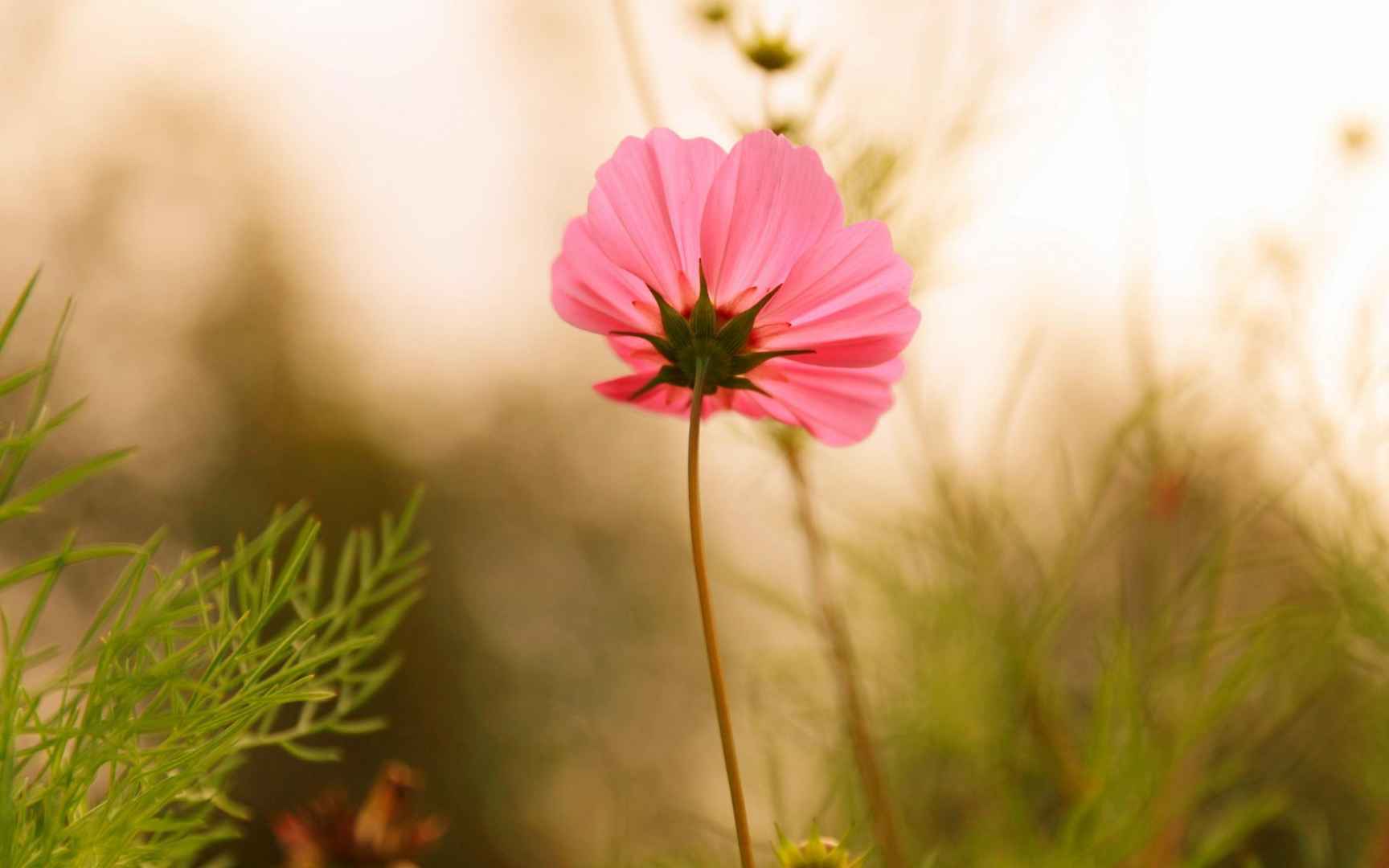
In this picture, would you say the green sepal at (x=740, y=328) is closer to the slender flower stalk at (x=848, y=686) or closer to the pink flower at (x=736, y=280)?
the pink flower at (x=736, y=280)

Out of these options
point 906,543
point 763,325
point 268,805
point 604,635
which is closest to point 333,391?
point 268,805

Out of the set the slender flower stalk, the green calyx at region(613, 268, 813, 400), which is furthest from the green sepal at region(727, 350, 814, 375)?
the slender flower stalk

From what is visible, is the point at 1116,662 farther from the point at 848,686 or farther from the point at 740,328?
the point at 740,328

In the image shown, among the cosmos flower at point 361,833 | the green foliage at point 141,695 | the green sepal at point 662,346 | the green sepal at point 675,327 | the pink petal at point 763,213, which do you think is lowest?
the cosmos flower at point 361,833

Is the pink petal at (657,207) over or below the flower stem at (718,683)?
over

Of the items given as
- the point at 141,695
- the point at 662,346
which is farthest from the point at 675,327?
the point at 141,695

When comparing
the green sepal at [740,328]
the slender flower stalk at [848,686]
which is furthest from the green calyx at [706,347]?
the slender flower stalk at [848,686]

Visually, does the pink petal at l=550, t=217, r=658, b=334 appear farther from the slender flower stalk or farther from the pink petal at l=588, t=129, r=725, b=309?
the slender flower stalk

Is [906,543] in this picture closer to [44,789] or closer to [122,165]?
[44,789]
